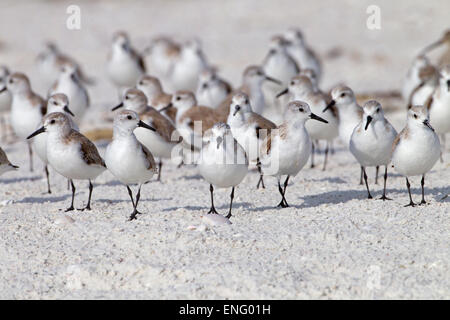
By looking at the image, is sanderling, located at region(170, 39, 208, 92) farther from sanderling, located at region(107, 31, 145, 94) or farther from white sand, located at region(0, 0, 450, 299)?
white sand, located at region(0, 0, 450, 299)

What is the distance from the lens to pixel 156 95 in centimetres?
1416

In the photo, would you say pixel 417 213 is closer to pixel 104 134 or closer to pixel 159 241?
pixel 159 241

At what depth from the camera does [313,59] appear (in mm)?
19297

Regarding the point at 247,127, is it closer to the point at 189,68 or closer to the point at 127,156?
the point at 127,156

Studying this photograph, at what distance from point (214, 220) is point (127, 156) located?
129cm

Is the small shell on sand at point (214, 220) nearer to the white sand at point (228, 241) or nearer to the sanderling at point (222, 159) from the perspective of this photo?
the white sand at point (228, 241)

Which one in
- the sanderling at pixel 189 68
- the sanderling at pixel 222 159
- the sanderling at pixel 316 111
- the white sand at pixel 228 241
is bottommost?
the white sand at pixel 228 241

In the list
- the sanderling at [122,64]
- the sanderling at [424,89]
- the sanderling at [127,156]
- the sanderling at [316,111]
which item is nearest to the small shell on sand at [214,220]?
the sanderling at [127,156]

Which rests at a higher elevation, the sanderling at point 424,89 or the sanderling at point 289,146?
the sanderling at point 424,89

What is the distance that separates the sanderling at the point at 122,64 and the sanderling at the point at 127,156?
9383 mm

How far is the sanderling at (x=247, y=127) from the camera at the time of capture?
10371mm

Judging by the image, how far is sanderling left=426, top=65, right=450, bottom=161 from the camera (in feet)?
37.4
